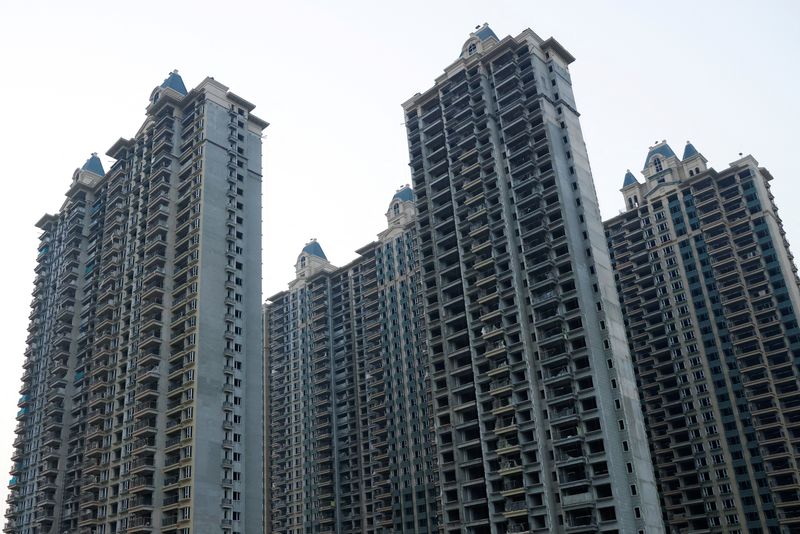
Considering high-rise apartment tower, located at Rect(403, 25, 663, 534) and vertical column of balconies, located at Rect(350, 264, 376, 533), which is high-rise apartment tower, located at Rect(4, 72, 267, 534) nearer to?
high-rise apartment tower, located at Rect(403, 25, 663, 534)

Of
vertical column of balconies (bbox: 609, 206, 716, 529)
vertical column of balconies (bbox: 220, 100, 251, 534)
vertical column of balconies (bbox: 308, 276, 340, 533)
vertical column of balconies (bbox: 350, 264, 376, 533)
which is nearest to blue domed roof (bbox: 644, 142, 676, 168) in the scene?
vertical column of balconies (bbox: 609, 206, 716, 529)

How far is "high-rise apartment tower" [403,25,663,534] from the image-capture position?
268ft

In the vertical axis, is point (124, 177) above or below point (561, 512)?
above

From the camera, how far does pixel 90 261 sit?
386 ft

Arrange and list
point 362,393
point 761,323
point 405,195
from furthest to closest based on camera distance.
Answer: point 405,195, point 362,393, point 761,323

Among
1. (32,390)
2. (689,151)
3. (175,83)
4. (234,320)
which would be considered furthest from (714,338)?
(32,390)

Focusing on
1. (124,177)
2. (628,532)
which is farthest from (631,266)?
(124,177)

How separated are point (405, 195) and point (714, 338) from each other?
2504 inches

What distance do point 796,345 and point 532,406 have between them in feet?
176

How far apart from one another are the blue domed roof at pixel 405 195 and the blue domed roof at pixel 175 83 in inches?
2111

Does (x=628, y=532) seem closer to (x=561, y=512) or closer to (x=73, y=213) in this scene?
(x=561, y=512)

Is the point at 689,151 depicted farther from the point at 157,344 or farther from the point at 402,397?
the point at 157,344

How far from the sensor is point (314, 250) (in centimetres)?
17125

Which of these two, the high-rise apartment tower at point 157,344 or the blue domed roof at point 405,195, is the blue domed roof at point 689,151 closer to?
the blue domed roof at point 405,195
